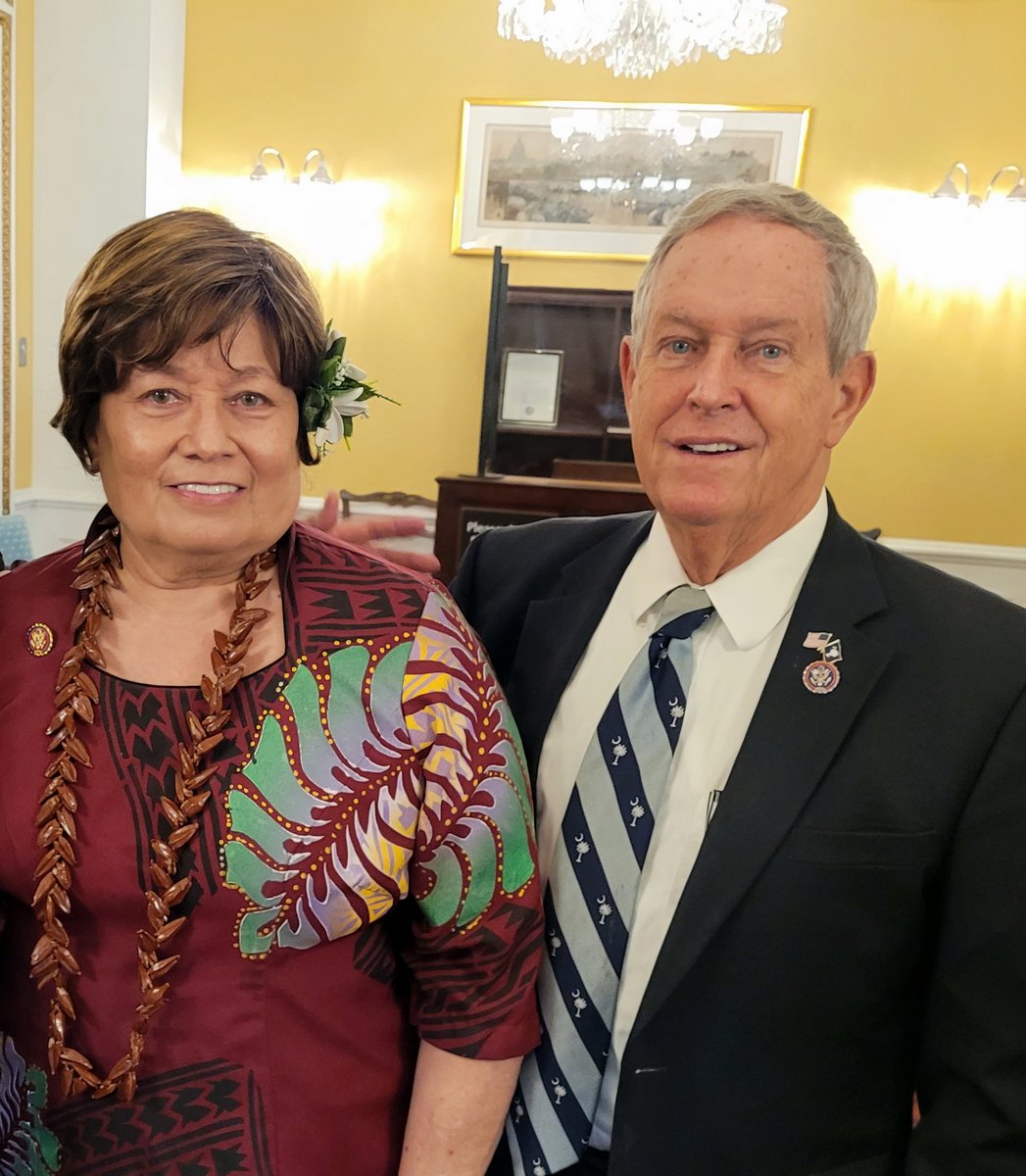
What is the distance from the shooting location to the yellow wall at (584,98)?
455 cm

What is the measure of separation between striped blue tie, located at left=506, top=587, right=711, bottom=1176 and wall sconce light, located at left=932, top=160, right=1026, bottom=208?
415cm

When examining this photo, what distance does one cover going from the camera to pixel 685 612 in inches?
44.8

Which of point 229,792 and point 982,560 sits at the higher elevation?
point 229,792

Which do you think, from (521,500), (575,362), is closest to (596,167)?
(575,362)

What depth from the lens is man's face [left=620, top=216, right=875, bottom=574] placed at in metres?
1.06

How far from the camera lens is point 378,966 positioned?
3.34ft

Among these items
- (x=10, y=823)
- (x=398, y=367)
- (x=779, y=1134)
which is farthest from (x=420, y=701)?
(x=398, y=367)

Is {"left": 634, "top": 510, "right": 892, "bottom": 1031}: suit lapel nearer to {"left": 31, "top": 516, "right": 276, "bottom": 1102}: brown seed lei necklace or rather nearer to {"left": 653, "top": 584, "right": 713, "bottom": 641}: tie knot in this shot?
{"left": 653, "top": 584, "right": 713, "bottom": 641}: tie knot

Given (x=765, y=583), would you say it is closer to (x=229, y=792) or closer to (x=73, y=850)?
(x=229, y=792)

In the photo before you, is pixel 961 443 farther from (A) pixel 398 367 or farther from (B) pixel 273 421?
(B) pixel 273 421

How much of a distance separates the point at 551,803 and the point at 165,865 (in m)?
0.46

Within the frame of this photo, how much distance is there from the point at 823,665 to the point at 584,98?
4.54 metres

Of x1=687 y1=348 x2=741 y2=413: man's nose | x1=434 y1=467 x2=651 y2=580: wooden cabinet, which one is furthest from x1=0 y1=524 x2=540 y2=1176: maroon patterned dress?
x1=434 y1=467 x2=651 y2=580: wooden cabinet

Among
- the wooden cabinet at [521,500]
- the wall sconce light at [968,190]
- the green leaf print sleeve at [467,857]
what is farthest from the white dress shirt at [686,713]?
Result: the wall sconce light at [968,190]
